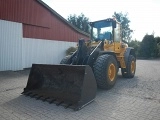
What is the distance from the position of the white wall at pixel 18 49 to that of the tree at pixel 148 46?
70.0ft

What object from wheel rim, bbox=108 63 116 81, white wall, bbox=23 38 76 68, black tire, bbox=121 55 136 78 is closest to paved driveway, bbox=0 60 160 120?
wheel rim, bbox=108 63 116 81

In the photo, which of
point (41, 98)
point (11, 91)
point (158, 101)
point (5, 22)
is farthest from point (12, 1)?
point (158, 101)

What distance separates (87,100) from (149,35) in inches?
1133

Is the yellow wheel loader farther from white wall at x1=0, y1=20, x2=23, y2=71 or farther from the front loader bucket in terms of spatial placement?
white wall at x1=0, y1=20, x2=23, y2=71

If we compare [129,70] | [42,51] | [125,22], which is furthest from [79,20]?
[129,70]

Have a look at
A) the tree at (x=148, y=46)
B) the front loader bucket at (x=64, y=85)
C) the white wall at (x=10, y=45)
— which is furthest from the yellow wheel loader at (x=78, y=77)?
the tree at (x=148, y=46)

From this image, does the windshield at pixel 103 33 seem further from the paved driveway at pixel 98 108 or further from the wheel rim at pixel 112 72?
the paved driveway at pixel 98 108

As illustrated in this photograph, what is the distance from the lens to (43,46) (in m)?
13.6

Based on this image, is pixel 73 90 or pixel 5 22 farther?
pixel 5 22

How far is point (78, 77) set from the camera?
5.30 m

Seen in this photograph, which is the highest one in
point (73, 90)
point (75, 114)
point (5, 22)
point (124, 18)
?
point (124, 18)

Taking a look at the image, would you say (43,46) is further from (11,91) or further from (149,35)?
(149,35)

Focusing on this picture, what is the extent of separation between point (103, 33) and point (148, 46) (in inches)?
959

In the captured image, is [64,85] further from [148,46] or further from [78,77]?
[148,46]
